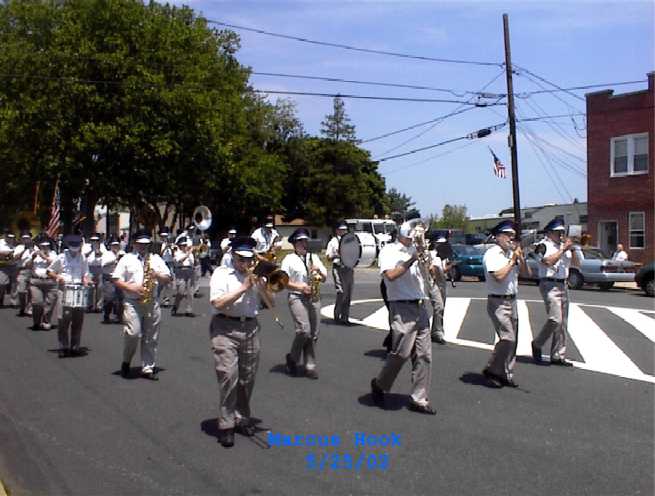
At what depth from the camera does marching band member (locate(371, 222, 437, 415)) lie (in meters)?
7.40

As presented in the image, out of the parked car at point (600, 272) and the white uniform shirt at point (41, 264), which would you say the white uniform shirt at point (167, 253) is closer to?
the white uniform shirt at point (41, 264)

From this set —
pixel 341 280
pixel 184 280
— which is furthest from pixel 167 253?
pixel 341 280

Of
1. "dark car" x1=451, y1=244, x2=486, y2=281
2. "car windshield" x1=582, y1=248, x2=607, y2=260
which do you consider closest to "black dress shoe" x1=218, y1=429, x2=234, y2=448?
"car windshield" x1=582, y1=248, x2=607, y2=260

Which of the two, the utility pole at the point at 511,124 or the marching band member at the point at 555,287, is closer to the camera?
the marching band member at the point at 555,287

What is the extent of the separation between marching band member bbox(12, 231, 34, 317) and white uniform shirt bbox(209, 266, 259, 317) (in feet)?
36.8

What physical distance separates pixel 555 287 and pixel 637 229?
23.7 meters

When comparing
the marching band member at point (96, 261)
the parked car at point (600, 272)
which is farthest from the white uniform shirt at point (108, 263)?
the parked car at point (600, 272)

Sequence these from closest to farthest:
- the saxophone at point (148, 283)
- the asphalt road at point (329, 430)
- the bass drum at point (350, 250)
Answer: the asphalt road at point (329, 430), the saxophone at point (148, 283), the bass drum at point (350, 250)

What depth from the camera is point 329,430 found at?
6.95 meters

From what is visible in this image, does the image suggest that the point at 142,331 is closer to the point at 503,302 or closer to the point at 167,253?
the point at 503,302

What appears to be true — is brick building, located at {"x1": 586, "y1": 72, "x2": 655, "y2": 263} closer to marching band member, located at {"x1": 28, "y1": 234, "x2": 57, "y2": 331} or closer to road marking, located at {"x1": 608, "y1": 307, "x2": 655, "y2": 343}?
road marking, located at {"x1": 608, "y1": 307, "x2": 655, "y2": 343}

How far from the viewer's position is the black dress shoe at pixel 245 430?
6.76m

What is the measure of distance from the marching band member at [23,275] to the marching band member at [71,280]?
5817 millimetres

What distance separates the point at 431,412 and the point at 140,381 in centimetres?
392
